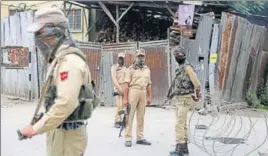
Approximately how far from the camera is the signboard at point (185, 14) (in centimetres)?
1509

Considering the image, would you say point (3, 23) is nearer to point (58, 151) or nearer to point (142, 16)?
point (142, 16)

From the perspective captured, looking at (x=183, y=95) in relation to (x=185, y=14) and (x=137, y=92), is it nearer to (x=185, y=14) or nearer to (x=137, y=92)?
(x=137, y=92)

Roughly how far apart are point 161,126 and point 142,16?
9286 mm

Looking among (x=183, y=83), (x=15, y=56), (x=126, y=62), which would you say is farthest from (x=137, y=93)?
(x=15, y=56)

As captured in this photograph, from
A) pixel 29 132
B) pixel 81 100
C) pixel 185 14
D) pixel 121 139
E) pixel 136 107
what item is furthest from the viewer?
pixel 185 14

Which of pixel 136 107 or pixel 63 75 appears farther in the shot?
pixel 136 107

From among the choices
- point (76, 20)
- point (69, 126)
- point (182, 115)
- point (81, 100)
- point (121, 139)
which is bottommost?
point (121, 139)

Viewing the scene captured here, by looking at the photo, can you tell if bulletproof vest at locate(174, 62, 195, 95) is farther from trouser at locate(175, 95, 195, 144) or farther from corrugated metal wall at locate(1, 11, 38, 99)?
corrugated metal wall at locate(1, 11, 38, 99)

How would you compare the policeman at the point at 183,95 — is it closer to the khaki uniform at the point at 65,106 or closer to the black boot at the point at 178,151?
the black boot at the point at 178,151

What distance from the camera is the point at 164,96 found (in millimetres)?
14992

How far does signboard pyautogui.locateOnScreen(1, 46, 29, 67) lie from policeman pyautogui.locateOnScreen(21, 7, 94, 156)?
42.9ft

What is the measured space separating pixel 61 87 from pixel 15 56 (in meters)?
14.0

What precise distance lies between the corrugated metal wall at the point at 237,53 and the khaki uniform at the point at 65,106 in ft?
35.3

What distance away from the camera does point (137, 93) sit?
838 cm
